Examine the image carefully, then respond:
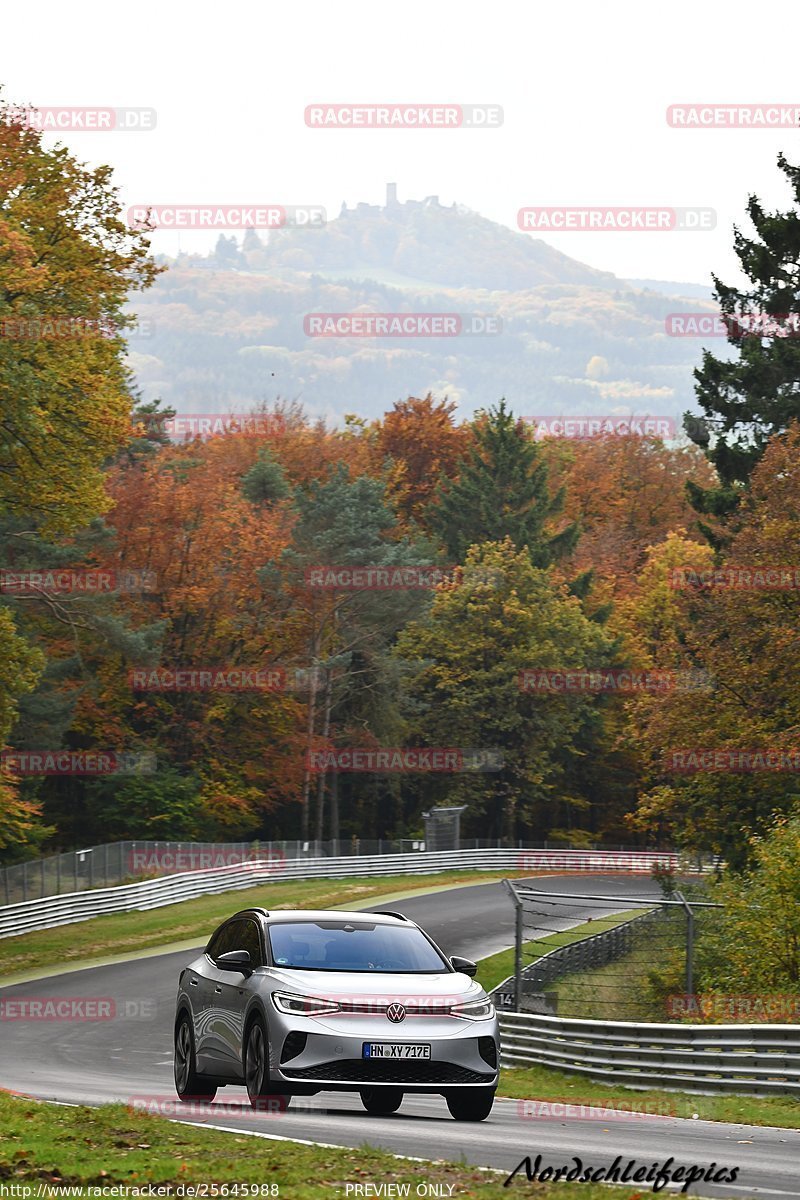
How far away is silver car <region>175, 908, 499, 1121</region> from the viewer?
40.5 ft

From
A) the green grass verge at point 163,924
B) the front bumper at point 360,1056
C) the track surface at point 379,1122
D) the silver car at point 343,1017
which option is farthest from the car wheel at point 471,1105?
the green grass verge at point 163,924

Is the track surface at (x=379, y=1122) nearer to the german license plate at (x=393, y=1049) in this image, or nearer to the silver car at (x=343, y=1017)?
the silver car at (x=343, y=1017)

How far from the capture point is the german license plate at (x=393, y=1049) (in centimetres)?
1232

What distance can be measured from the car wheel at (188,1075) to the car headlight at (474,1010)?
2.73 meters

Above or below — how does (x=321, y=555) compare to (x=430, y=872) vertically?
above

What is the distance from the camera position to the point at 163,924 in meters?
45.3

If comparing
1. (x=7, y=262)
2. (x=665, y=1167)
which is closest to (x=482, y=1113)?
(x=665, y=1167)

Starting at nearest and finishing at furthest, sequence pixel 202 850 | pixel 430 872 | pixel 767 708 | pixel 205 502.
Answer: pixel 767 708 < pixel 202 850 < pixel 430 872 < pixel 205 502

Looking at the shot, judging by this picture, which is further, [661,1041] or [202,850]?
[202,850]

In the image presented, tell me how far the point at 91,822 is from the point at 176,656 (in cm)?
829

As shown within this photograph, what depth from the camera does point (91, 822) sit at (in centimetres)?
6588

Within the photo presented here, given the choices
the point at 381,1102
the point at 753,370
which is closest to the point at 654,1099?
the point at 381,1102

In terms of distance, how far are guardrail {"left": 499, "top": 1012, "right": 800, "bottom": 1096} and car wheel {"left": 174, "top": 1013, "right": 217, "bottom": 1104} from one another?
5481 millimetres

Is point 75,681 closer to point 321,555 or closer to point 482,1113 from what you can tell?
point 321,555
